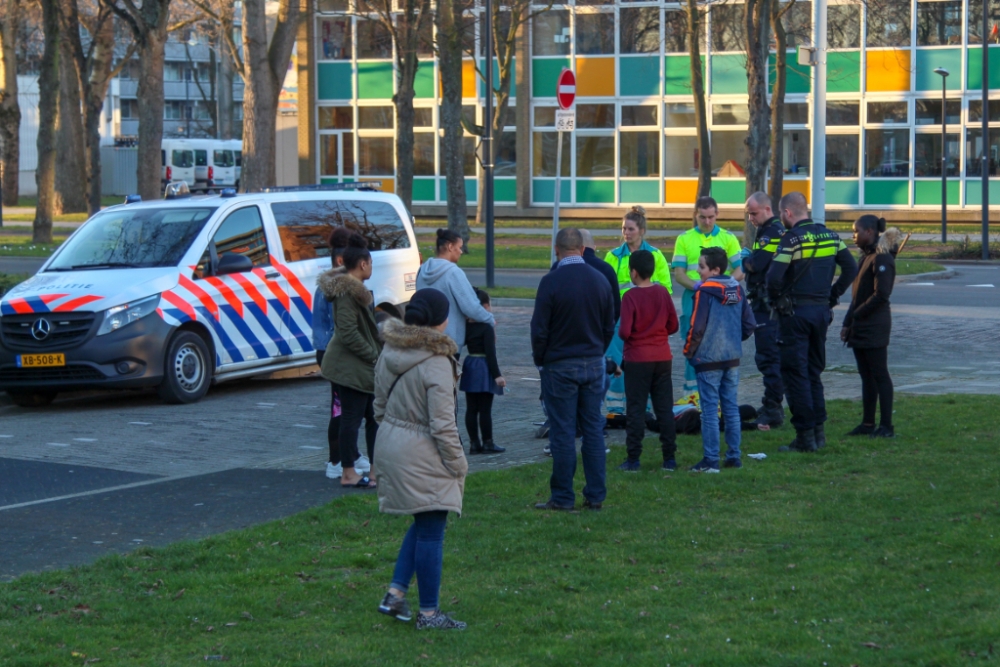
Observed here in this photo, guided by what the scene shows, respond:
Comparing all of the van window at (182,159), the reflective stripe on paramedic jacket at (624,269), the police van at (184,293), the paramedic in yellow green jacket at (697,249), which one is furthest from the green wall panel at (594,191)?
the reflective stripe on paramedic jacket at (624,269)

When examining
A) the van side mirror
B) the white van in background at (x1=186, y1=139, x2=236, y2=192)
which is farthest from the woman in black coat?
the white van in background at (x1=186, y1=139, x2=236, y2=192)

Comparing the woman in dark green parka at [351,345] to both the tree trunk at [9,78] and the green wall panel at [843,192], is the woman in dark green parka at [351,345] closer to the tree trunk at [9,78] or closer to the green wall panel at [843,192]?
the tree trunk at [9,78]

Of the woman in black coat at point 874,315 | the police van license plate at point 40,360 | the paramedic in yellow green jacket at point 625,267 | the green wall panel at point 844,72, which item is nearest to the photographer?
the woman in black coat at point 874,315

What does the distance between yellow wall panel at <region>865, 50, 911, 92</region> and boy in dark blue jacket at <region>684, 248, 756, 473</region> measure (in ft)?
111

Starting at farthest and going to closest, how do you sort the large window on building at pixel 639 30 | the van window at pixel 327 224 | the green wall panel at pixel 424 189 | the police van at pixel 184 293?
the green wall panel at pixel 424 189 → the large window on building at pixel 639 30 → the van window at pixel 327 224 → the police van at pixel 184 293

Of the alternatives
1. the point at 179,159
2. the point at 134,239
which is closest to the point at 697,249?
the point at 134,239

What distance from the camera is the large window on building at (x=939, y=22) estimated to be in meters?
39.4

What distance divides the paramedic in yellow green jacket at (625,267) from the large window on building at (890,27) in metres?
32.8

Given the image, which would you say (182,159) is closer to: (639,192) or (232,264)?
(639,192)

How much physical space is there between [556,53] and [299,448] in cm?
3618

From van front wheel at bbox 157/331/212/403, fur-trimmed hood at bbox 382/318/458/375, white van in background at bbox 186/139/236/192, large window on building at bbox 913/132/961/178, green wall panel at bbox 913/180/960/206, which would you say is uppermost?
white van in background at bbox 186/139/236/192

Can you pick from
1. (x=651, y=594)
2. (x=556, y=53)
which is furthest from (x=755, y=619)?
(x=556, y=53)

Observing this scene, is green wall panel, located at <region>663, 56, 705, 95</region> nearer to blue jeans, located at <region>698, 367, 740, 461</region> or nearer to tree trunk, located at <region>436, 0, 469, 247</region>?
tree trunk, located at <region>436, 0, 469, 247</region>

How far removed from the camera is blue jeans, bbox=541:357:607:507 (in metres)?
7.64
